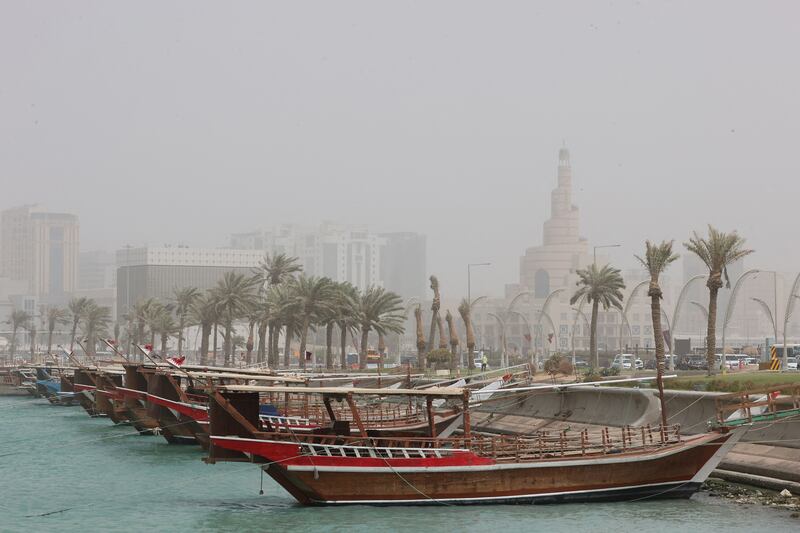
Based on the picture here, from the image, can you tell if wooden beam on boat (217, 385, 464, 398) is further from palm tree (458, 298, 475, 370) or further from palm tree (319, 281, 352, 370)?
palm tree (319, 281, 352, 370)

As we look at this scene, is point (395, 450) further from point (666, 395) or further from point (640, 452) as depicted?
Result: point (666, 395)

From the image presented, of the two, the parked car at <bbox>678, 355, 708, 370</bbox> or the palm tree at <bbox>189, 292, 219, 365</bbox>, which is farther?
the palm tree at <bbox>189, 292, 219, 365</bbox>

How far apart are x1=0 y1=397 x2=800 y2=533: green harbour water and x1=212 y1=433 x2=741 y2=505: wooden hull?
15.9 inches

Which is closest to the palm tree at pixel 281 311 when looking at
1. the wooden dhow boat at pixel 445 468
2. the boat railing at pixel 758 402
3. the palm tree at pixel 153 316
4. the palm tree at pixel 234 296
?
the palm tree at pixel 234 296

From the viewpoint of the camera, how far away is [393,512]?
3519cm

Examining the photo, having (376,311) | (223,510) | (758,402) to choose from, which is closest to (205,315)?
(376,311)

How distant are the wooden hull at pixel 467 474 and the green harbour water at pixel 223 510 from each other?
404mm

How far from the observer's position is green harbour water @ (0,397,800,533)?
33156 millimetres

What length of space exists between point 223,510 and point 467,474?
8.12 meters

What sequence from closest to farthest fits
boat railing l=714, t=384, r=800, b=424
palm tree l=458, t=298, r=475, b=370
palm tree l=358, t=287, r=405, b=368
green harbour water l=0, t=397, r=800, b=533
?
green harbour water l=0, t=397, r=800, b=533 < boat railing l=714, t=384, r=800, b=424 < palm tree l=458, t=298, r=475, b=370 < palm tree l=358, t=287, r=405, b=368

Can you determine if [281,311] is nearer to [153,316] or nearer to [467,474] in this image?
[153,316]

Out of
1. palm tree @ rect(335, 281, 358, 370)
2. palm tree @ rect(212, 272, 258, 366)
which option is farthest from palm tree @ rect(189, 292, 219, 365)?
palm tree @ rect(335, 281, 358, 370)

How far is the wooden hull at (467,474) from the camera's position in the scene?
35406 millimetres

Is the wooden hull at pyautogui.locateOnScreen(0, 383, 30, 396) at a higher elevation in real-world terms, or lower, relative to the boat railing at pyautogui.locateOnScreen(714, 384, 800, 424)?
lower
